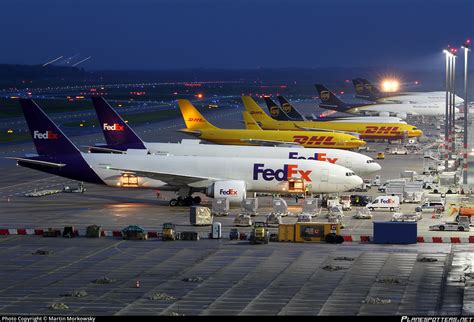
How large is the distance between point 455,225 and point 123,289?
110ft

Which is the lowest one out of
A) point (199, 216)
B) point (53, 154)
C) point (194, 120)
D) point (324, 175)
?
point (199, 216)

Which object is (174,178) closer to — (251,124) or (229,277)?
(229,277)

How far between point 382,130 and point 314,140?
112 ft

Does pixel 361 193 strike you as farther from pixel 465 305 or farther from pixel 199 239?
pixel 465 305

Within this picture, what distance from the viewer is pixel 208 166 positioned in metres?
98.8

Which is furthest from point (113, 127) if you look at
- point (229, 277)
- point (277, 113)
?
point (277, 113)

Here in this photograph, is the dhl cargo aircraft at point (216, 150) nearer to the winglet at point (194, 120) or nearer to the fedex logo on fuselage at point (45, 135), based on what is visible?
the fedex logo on fuselage at point (45, 135)

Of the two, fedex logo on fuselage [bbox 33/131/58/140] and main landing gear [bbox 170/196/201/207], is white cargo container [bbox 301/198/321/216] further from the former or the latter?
fedex logo on fuselage [bbox 33/131/58/140]

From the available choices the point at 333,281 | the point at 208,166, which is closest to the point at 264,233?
the point at 333,281

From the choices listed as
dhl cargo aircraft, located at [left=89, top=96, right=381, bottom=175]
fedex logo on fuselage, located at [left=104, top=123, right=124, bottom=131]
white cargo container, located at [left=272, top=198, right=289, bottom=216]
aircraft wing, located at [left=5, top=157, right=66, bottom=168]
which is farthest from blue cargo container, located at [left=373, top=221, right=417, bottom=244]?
fedex logo on fuselage, located at [left=104, top=123, right=124, bottom=131]

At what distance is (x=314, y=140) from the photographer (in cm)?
14962

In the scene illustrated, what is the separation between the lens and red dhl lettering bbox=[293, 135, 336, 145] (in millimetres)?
149125

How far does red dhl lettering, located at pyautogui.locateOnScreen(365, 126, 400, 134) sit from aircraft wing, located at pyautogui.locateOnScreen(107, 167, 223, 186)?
85.6 meters

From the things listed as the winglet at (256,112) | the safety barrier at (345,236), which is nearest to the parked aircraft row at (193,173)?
the safety barrier at (345,236)
